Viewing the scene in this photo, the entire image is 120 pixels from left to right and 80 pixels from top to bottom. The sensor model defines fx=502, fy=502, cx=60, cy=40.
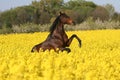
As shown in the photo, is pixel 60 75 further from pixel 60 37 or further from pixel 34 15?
pixel 34 15

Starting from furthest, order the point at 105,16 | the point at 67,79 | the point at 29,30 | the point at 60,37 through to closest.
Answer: the point at 105,16 < the point at 29,30 < the point at 60,37 < the point at 67,79

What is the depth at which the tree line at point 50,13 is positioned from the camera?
232ft

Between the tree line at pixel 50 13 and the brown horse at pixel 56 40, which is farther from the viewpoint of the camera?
the tree line at pixel 50 13

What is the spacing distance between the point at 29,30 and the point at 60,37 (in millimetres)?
29609

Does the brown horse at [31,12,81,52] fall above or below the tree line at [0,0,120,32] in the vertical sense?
above

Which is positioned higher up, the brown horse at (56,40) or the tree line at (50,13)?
the brown horse at (56,40)

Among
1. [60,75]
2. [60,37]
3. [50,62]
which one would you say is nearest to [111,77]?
[60,75]

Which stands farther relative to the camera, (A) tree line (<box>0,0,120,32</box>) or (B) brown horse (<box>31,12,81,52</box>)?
(A) tree line (<box>0,0,120,32</box>)

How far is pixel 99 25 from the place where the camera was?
1863 inches

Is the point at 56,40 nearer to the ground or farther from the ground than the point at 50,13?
farther from the ground

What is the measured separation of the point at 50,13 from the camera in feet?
272

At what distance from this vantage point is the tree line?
70562 millimetres

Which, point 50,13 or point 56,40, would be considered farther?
point 50,13

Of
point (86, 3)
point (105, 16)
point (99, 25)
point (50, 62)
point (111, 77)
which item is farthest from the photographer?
point (86, 3)
